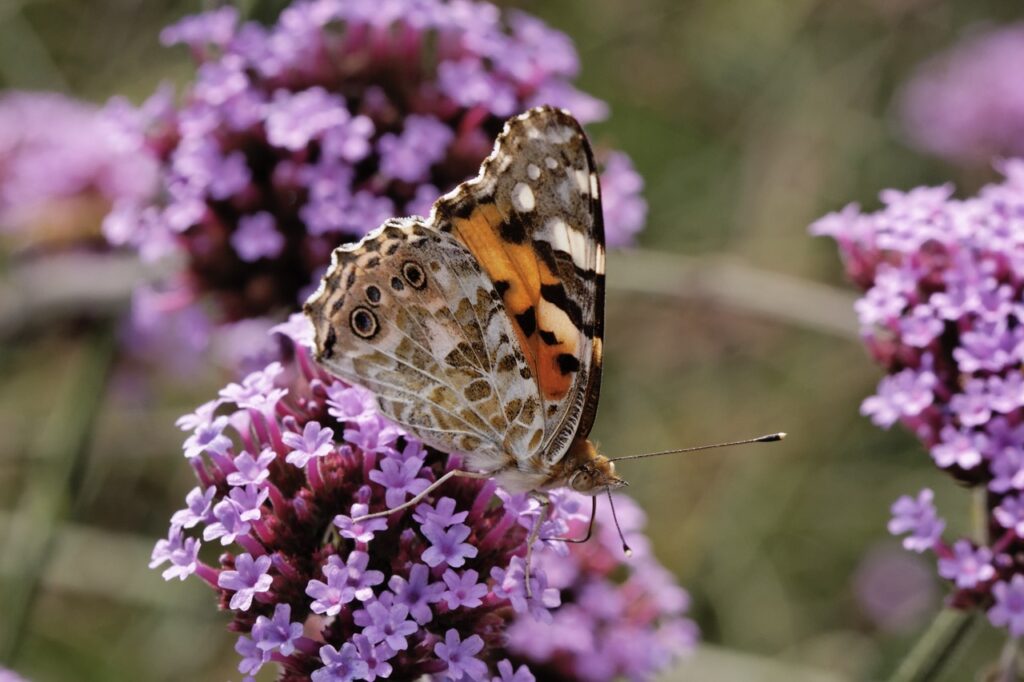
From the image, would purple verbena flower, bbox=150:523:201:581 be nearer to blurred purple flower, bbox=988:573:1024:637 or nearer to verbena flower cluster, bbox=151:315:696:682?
verbena flower cluster, bbox=151:315:696:682

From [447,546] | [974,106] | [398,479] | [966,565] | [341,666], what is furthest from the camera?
[974,106]

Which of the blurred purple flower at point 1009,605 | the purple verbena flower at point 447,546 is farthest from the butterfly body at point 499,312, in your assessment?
the blurred purple flower at point 1009,605

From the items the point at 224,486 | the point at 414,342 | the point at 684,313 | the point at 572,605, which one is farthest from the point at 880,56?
the point at 224,486

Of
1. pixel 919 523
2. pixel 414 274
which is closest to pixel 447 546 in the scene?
pixel 414 274

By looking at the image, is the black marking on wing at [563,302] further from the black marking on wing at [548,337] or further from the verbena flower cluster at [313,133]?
the verbena flower cluster at [313,133]

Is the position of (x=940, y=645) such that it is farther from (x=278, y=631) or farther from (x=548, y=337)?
(x=278, y=631)

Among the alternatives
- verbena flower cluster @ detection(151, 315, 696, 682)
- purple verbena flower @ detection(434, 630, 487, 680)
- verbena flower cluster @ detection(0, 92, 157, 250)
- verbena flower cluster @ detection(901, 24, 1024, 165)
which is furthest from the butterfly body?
verbena flower cluster @ detection(901, 24, 1024, 165)

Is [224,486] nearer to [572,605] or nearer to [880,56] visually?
[572,605]
